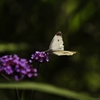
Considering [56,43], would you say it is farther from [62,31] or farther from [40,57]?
[62,31]

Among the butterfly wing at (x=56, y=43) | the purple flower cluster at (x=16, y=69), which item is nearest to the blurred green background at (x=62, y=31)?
the butterfly wing at (x=56, y=43)

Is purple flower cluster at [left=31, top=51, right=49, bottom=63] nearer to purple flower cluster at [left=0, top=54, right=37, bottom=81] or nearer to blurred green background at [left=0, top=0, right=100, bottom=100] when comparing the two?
purple flower cluster at [left=0, top=54, right=37, bottom=81]

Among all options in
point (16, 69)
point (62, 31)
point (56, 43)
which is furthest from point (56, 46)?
point (62, 31)

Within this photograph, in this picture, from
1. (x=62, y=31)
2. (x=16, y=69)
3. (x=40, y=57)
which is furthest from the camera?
(x=62, y=31)

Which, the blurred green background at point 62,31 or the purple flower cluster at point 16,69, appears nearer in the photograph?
the purple flower cluster at point 16,69

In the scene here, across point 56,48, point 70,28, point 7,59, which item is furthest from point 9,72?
point 70,28

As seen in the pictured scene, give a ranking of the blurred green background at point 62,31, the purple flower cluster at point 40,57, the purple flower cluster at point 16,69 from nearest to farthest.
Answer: the purple flower cluster at point 16,69, the purple flower cluster at point 40,57, the blurred green background at point 62,31

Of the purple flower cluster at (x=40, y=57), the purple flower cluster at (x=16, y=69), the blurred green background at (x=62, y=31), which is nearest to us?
the purple flower cluster at (x=16, y=69)

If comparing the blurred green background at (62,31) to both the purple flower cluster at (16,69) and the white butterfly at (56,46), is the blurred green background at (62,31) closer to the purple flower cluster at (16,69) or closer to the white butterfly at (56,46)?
the white butterfly at (56,46)

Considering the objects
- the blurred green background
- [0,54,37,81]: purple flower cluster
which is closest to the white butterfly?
[0,54,37,81]: purple flower cluster
